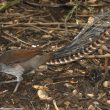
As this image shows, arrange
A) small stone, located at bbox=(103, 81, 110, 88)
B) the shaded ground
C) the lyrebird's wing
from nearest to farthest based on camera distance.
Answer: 1. the shaded ground
2. small stone, located at bbox=(103, 81, 110, 88)
3. the lyrebird's wing

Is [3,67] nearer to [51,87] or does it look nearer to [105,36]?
[51,87]

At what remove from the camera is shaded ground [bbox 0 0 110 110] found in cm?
516

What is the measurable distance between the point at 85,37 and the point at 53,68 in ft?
1.73

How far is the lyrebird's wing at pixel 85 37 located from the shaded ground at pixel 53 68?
0.20 metres

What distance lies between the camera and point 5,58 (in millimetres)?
5227

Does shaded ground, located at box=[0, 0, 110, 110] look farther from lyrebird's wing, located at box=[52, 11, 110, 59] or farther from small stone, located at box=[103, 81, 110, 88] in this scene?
lyrebird's wing, located at box=[52, 11, 110, 59]

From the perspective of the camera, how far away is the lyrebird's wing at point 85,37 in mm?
5677

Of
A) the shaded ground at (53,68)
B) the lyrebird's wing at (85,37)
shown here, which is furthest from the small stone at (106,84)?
the lyrebird's wing at (85,37)

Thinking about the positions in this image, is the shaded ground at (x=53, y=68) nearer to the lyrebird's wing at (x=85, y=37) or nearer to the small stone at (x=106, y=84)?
the small stone at (x=106, y=84)

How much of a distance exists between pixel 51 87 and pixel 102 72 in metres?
0.64

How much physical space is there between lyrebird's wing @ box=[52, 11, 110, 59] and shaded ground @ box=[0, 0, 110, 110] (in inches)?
7.9

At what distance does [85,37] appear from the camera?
584 centimetres

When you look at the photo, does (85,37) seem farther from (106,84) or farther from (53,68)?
(106,84)

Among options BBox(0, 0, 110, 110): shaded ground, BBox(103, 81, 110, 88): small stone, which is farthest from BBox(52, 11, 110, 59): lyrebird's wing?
BBox(103, 81, 110, 88): small stone
